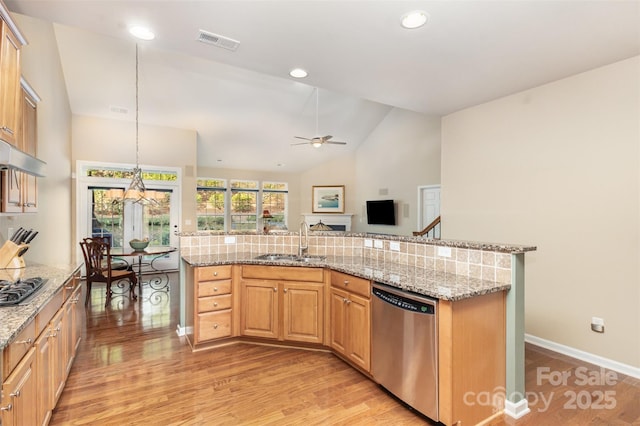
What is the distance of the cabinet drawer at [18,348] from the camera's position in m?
1.28

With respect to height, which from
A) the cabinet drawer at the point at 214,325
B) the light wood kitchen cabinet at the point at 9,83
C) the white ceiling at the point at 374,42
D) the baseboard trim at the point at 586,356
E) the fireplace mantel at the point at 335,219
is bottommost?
the baseboard trim at the point at 586,356

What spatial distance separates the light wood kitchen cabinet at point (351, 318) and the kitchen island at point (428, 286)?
0.05 feet

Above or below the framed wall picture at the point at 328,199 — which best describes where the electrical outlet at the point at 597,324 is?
below

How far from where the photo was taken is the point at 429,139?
6715mm

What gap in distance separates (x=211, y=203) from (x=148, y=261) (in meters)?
2.55

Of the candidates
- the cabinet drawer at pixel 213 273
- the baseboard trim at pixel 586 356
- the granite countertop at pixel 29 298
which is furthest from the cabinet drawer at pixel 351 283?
the baseboard trim at pixel 586 356

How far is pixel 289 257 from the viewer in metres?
3.48

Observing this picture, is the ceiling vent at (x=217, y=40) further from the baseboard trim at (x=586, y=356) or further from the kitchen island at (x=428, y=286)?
the baseboard trim at (x=586, y=356)

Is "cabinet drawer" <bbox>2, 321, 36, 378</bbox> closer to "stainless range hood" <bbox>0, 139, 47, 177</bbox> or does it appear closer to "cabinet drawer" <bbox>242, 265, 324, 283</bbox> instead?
"stainless range hood" <bbox>0, 139, 47, 177</bbox>

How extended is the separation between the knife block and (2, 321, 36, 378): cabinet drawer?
1199mm

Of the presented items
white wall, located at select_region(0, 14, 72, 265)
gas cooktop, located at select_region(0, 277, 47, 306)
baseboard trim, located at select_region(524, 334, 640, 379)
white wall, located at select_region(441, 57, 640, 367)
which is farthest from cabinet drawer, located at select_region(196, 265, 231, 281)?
baseboard trim, located at select_region(524, 334, 640, 379)

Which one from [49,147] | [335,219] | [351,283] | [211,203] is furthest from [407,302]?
[211,203]

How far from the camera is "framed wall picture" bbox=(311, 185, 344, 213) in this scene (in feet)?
31.1

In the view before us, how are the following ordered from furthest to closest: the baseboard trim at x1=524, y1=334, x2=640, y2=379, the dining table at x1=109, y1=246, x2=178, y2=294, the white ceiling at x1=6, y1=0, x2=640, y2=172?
the dining table at x1=109, y1=246, x2=178, y2=294 < the baseboard trim at x1=524, y1=334, x2=640, y2=379 < the white ceiling at x1=6, y1=0, x2=640, y2=172
